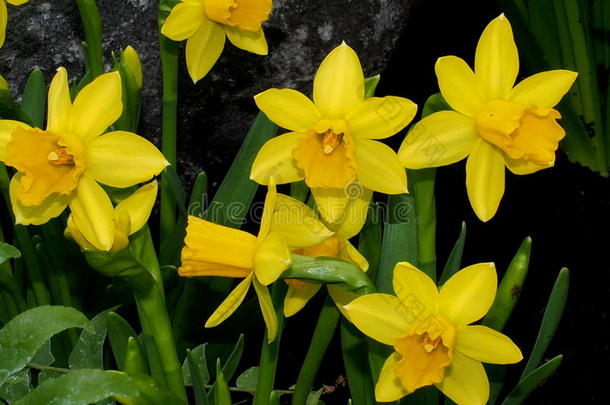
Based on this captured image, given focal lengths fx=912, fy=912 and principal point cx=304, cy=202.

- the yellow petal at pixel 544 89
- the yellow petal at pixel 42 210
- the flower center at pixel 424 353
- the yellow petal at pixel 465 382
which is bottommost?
the yellow petal at pixel 465 382

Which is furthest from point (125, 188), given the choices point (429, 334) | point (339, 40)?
point (339, 40)

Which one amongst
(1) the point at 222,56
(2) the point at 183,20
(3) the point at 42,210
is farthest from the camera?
A: (1) the point at 222,56

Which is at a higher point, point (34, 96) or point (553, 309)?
point (34, 96)

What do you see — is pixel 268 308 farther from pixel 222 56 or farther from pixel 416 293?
pixel 222 56

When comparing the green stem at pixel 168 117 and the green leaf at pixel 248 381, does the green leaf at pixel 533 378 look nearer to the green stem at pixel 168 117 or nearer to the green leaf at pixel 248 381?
the green leaf at pixel 248 381

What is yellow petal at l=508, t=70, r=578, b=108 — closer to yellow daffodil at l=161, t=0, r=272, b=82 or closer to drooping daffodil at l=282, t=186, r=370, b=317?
drooping daffodil at l=282, t=186, r=370, b=317

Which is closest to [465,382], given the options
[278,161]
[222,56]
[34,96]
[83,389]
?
[278,161]

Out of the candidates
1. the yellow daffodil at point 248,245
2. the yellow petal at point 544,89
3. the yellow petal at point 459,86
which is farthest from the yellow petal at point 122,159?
the yellow petal at point 544,89

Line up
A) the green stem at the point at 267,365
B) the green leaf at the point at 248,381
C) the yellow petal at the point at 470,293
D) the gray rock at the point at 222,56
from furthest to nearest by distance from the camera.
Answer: the gray rock at the point at 222,56 → the green leaf at the point at 248,381 → the green stem at the point at 267,365 → the yellow petal at the point at 470,293
